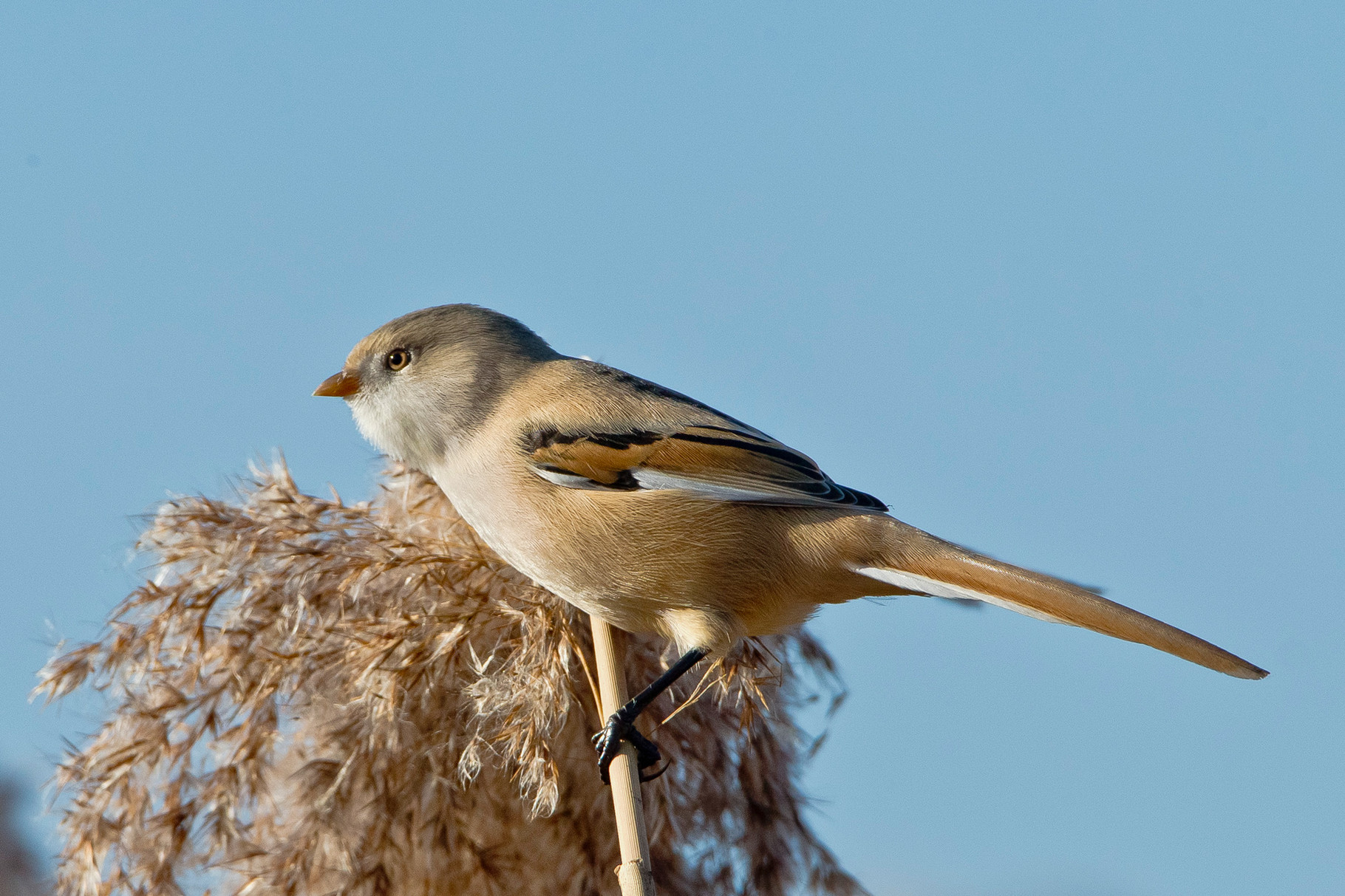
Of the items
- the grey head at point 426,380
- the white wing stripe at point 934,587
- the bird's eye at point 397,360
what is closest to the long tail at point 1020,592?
the white wing stripe at point 934,587

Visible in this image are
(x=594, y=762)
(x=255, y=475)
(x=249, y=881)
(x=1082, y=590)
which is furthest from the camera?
(x=255, y=475)

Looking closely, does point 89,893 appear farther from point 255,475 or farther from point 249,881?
point 255,475

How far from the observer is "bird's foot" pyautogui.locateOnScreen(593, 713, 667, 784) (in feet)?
8.55

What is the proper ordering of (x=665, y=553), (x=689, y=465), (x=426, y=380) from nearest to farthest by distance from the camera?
(x=665, y=553), (x=689, y=465), (x=426, y=380)

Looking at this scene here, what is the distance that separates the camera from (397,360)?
3.18m

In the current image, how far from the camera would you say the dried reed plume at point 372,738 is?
2633 mm

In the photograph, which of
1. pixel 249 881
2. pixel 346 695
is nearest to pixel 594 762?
pixel 346 695

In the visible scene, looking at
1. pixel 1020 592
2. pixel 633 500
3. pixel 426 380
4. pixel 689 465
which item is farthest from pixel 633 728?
pixel 426 380

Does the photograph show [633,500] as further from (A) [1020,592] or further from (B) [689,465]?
(A) [1020,592]

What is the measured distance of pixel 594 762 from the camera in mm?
2805

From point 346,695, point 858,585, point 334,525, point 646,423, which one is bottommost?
point 346,695

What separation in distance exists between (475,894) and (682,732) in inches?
24.6

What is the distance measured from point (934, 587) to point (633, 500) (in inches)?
30.0

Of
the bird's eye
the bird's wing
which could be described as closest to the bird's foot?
the bird's wing
